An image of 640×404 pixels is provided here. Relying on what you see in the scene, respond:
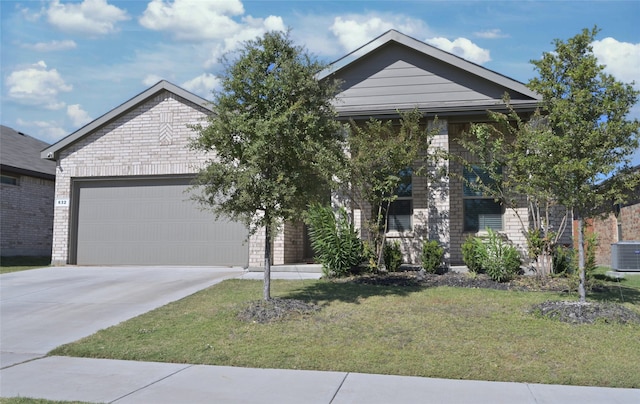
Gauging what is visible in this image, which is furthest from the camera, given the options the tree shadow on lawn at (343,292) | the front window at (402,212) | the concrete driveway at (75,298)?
the front window at (402,212)

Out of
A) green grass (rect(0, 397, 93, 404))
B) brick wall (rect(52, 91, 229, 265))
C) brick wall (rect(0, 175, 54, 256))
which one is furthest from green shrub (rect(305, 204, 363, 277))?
brick wall (rect(0, 175, 54, 256))

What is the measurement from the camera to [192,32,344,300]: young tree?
8562 millimetres

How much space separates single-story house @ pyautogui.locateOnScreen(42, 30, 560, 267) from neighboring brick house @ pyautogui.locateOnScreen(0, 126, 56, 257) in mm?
4556

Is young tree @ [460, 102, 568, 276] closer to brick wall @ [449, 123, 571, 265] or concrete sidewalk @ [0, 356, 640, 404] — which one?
brick wall @ [449, 123, 571, 265]

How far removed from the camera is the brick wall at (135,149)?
15.5m

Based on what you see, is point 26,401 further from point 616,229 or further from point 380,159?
point 616,229

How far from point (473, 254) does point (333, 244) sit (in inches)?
125

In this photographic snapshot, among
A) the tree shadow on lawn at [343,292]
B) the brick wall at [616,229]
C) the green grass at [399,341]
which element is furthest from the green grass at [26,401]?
the brick wall at [616,229]

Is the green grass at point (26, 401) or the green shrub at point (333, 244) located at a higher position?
the green shrub at point (333, 244)

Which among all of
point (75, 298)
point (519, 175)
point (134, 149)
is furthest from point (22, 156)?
point (519, 175)

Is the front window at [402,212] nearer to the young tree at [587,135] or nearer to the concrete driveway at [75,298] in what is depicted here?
the concrete driveway at [75,298]

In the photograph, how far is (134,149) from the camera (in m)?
15.9

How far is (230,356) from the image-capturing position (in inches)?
272

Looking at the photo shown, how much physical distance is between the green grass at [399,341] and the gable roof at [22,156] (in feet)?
43.8
